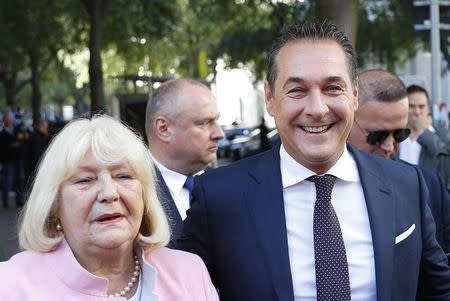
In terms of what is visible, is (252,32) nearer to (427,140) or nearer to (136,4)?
(136,4)

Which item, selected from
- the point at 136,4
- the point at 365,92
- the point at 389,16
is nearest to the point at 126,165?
the point at 365,92

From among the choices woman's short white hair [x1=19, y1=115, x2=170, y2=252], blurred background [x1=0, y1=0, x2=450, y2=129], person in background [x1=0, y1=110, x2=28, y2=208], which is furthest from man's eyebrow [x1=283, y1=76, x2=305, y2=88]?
person in background [x1=0, y1=110, x2=28, y2=208]

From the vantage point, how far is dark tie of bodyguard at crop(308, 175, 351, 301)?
2.87m

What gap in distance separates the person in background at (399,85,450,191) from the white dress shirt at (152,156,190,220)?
6.77 feet

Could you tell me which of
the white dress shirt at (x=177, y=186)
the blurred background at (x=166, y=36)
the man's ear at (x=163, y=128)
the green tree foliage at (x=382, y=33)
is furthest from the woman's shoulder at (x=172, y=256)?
the green tree foliage at (x=382, y=33)

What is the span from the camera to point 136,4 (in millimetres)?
21281

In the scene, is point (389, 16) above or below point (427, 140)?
above

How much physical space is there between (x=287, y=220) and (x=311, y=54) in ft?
1.84

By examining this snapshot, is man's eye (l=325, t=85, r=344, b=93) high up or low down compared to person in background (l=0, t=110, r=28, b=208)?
up

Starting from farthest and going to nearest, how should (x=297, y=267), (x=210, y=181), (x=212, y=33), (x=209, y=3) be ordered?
(x=212, y=33), (x=209, y=3), (x=210, y=181), (x=297, y=267)

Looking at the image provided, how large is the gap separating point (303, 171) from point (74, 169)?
76 cm

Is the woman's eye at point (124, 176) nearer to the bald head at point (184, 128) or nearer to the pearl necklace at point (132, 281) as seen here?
the pearl necklace at point (132, 281)

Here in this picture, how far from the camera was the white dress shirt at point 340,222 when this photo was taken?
292 cm

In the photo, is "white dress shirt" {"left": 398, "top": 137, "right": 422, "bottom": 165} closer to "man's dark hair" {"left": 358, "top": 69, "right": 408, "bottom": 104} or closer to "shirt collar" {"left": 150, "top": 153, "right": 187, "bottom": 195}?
"man's dark hair" {"left": 358, "top": 69, "right": 408, "bottom": 104}
